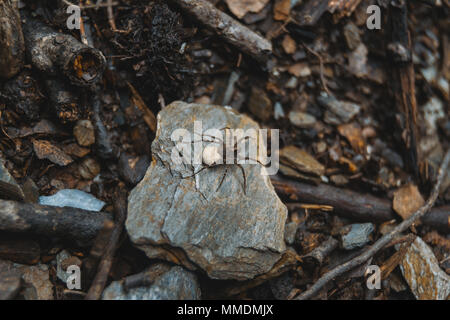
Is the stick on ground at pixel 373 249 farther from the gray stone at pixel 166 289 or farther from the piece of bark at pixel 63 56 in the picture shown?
the piece of bark at pixel 63 56

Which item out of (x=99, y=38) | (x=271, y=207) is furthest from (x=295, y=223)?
(x=99, y=38)

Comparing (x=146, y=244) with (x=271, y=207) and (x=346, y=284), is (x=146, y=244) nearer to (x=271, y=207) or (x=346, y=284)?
(x=271, y=207)

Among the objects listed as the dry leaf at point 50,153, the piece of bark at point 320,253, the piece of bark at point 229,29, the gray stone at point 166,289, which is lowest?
the gray stone at point 166,289

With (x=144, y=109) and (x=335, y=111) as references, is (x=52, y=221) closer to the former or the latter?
(x=144, y=109)

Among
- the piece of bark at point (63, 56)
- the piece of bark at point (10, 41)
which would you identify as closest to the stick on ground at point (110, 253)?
the piece of bark at point (63, 56)

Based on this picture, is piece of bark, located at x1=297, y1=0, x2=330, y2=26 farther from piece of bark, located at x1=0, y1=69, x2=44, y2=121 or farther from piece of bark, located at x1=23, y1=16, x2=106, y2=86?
piece of bark, located at x1=0, y1=69, x2=44, y2=121

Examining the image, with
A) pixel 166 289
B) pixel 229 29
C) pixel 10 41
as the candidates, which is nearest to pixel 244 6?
pixel 229 29
